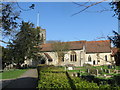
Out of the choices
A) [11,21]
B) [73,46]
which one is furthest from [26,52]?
[11,21]

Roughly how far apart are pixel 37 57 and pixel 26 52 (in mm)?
5184

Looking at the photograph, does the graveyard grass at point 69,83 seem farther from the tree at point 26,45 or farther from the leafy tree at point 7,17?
the tree at point 26,45

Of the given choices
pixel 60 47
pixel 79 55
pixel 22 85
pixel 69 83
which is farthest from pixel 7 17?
pixel 79 55

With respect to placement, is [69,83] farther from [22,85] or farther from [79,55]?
[79,55]

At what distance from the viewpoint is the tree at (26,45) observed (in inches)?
1876

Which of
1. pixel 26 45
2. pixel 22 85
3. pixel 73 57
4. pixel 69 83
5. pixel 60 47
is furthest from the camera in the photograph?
pixel 73 57

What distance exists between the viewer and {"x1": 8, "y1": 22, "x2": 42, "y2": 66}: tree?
1876 inches

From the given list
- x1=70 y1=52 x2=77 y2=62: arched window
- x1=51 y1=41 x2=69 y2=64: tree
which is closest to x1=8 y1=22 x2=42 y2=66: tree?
x1=51 y1=41 x2=69 y2=64: tree

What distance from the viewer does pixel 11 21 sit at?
20.7ft

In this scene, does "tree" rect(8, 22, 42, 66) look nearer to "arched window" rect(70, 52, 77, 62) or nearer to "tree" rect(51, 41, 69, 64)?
"tree" rect(51, 41, 69, 64)

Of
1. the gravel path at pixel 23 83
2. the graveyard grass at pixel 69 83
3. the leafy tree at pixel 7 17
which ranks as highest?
the leafy tree at pixel 7 17

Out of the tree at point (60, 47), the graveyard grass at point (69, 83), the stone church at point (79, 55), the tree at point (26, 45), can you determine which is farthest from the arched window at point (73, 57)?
the graveyard grass at point (69, 83)

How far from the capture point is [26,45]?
49125mm

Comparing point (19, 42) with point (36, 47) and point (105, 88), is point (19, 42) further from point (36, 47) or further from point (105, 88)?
point (105, 88)
